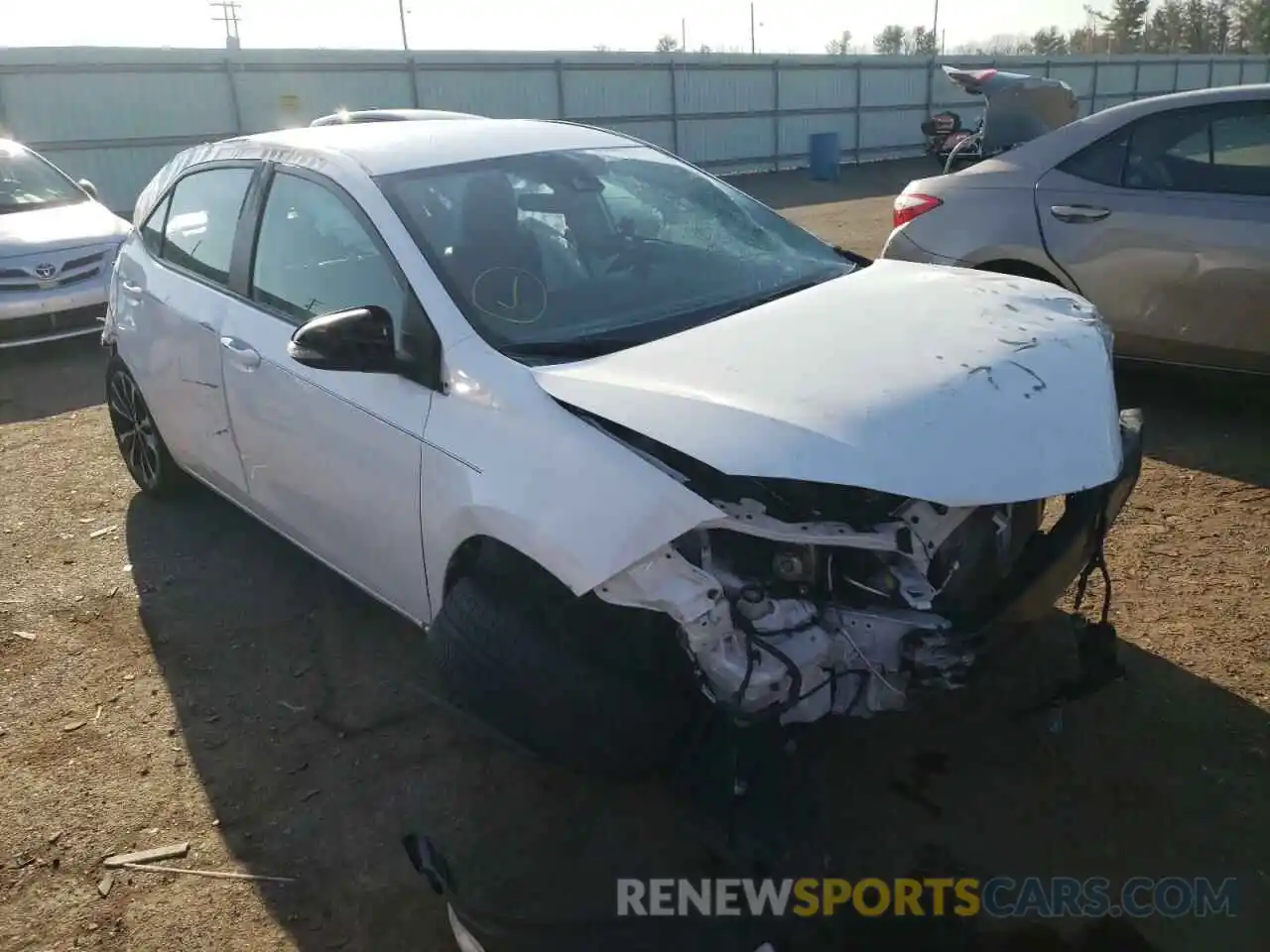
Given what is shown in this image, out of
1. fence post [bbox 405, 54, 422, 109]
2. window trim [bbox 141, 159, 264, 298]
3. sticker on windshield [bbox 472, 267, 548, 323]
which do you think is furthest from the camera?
fence post [bbox 405, 54, 422, 109]

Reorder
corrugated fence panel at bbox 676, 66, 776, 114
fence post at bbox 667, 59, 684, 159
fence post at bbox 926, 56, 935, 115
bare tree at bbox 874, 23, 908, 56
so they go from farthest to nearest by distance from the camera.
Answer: bare tree at bbox 874, 23, 908, 56 → fence post at bbox 926, 56, 935, 115 → corrugated fence panel at bbox 676, 66, 776, 114 → fence post at bbox 667, 59, 684, 159

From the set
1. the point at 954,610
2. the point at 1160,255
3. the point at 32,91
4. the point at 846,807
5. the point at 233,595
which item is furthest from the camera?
the point at 32,91

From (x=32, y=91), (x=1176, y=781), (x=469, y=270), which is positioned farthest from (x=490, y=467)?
(x=32, y=91)

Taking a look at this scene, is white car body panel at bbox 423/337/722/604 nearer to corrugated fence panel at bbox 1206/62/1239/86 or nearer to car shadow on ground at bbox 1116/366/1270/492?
car shadow on ground at bbox 1116/366/1270/492

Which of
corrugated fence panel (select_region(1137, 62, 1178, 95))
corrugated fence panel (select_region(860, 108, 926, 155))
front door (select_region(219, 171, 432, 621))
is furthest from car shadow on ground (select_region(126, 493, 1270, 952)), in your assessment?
corrugated fence panel (select_region(1137, 62, 1178, 95))

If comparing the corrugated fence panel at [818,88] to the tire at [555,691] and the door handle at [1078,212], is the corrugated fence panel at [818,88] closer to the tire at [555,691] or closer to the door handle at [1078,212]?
the door handle at [1078,212]

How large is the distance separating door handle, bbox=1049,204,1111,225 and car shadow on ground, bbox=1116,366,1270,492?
2.61 feet

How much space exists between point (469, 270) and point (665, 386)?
0.87 meters

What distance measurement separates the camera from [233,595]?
4145 millimetres

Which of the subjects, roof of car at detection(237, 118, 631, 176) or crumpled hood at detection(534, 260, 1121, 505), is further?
roof of car at detection(237, 118, 631, 176)

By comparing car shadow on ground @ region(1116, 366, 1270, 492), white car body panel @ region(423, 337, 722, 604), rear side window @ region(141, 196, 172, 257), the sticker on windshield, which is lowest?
car shadow on ground @ region(1116, 366, 1270, 492)

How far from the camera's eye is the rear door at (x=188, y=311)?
3.85m

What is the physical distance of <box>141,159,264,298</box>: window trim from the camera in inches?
149

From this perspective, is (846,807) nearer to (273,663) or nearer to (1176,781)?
(1176,781)
